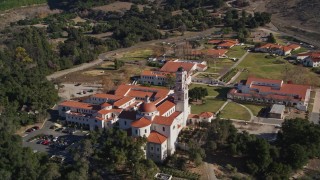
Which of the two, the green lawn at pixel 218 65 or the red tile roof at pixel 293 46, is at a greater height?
the red tile roof at pixel 293 46

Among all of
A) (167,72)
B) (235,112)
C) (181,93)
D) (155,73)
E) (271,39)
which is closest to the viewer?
(181,93)

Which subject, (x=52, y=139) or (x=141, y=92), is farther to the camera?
(x=141, y=92)

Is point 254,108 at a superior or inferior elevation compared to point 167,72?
inferior

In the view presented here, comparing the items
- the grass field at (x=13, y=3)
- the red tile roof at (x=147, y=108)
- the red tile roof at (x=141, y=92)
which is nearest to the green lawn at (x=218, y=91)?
the red tile roof at (x=141, y=92)

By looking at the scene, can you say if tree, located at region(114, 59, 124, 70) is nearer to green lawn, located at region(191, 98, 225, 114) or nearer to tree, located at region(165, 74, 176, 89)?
tree, located at region(165, 74, 176, 89)

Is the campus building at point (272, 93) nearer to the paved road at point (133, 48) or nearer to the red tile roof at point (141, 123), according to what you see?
the red tile roof at point (141, 123)

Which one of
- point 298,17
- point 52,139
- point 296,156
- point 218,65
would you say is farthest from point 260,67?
point 52,139

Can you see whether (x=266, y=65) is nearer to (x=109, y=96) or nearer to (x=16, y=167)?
(x=109, y=96)

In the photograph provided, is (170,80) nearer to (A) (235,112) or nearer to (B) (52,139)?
(A) (235,112)
